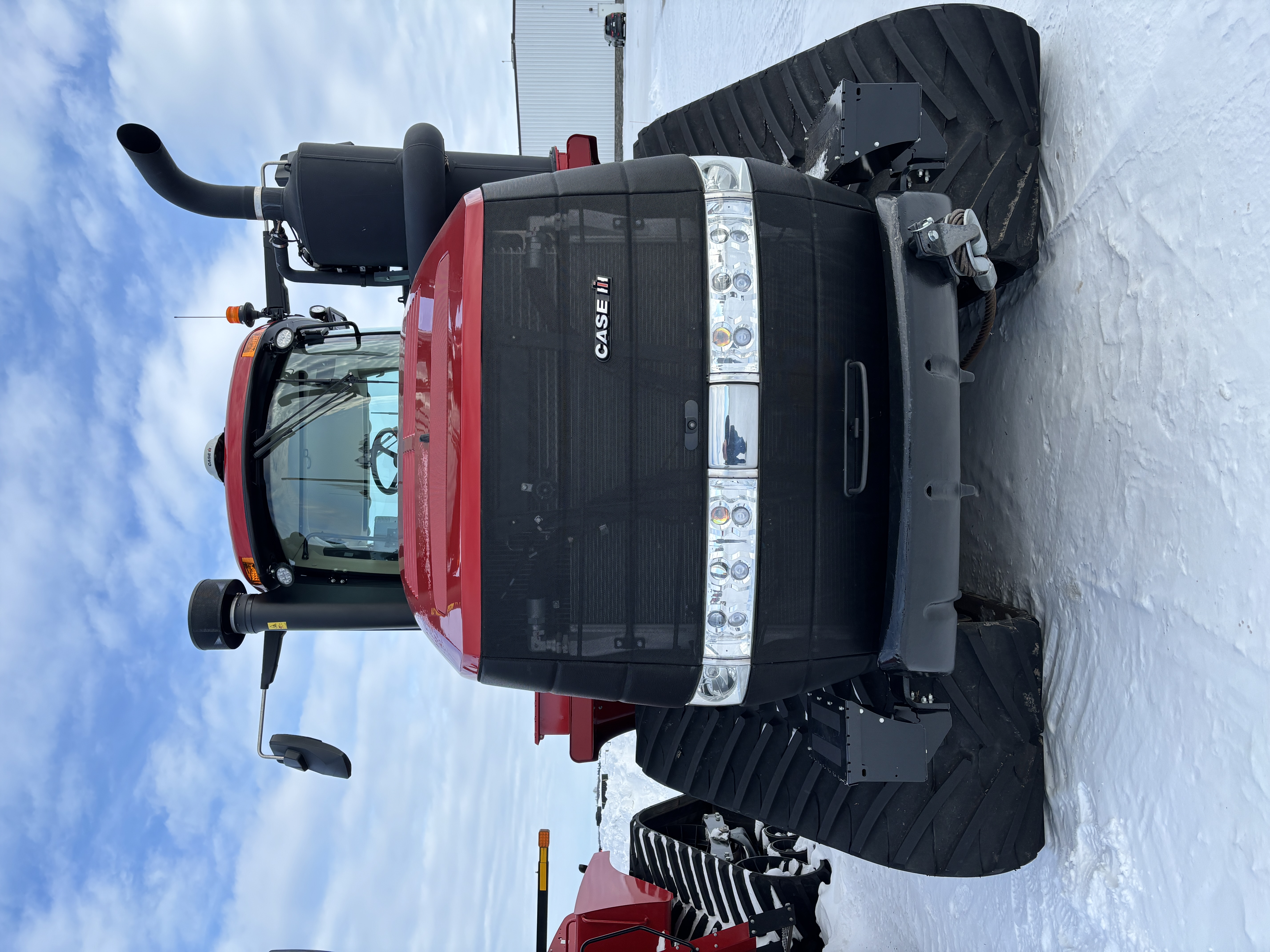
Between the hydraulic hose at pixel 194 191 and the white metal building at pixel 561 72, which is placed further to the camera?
the white metal building at pixel 561 72

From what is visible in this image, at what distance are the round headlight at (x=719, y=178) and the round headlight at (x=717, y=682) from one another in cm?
122

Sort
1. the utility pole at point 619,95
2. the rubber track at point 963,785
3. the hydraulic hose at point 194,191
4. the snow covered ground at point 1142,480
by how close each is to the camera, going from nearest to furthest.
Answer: the snow covered ground at point 1142,480 → the rubber track at point 963,785 → the hydraulic hose at point 194,191 → the utility pole at point 619,95

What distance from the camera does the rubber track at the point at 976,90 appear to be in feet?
8.52

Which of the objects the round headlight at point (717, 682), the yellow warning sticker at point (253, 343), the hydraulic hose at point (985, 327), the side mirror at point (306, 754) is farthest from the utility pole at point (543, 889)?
the hydraulic hose at point (985, 327)

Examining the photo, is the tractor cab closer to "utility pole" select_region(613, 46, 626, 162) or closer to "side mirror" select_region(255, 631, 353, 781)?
"side mirror" select_region(255, 631, 353, 781)

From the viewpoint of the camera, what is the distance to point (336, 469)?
9.32 ft

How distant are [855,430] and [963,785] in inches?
47.9

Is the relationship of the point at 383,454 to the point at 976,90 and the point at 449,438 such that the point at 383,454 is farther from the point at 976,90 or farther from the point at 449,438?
the point at 976,90

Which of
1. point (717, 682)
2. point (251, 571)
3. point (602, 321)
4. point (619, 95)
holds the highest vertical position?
point (619, 95)

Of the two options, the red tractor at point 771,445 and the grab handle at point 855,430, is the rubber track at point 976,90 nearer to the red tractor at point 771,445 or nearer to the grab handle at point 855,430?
the red tractor at point 771,445

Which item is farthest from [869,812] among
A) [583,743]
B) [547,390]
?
[547,390]

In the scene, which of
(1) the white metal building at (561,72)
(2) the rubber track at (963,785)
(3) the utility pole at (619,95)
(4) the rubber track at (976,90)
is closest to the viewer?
(2) the rubber track at (963,785)

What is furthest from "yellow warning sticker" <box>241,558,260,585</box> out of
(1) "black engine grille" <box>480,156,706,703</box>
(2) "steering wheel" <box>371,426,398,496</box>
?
(1) "black engine grille" <box>480,156,706,703</box>

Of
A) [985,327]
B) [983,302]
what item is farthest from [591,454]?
[983,302]
